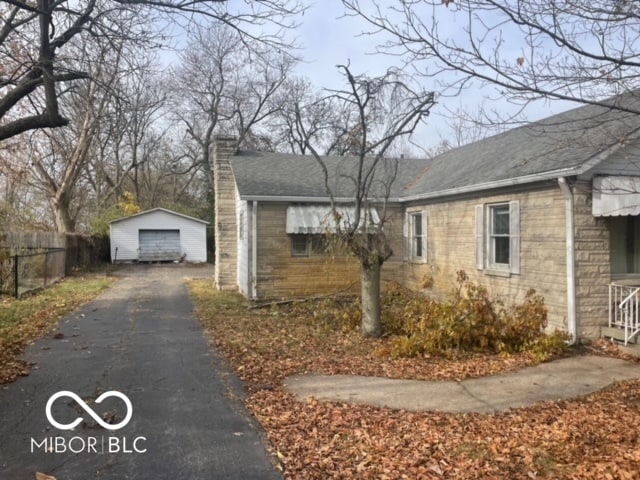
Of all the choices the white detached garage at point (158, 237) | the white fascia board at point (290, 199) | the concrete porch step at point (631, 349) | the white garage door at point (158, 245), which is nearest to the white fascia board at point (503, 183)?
the white fascia board at point (290, 199)

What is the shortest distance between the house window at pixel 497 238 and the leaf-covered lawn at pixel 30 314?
8.64m

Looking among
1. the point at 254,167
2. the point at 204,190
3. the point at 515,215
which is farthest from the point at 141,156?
the point at 515,215

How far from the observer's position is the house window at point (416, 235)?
14.3 metres

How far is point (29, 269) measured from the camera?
625 inches

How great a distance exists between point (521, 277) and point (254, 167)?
31.7 feet

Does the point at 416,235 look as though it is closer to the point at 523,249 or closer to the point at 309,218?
the point at 309,218

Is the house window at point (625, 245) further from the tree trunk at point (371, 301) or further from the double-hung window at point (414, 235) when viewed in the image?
the double-hung window at point (414, 235)

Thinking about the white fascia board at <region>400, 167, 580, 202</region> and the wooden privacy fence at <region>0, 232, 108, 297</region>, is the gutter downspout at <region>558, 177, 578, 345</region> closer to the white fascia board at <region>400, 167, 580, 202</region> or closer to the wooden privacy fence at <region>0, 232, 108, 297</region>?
the white fascia board at <region>400, 167, 580, 202</region>

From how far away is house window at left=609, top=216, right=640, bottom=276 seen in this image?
350 inches

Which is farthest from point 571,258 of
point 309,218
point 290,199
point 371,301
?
point 290,199

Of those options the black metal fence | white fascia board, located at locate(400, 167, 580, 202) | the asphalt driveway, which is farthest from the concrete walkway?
the black metal fence

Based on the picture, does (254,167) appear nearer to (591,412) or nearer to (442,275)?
(442,275)

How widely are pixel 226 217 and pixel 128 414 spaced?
488 inches

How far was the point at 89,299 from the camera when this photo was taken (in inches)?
566
